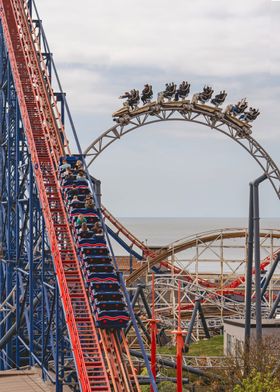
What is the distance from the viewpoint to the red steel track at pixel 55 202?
79.5 ft

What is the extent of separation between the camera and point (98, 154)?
42.0m

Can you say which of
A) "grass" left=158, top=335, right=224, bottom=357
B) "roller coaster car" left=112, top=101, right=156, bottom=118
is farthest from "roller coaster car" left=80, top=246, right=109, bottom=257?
"roller coaster car" left=112, top=101, right=156, bottom=118

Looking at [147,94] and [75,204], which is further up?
[147,94]

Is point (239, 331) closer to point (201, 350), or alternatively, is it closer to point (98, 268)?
point (201, 350)

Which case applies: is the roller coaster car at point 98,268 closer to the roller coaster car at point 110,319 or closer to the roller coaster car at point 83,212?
the roller coaster car at point 110,319

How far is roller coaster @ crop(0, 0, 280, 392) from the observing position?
25.4m

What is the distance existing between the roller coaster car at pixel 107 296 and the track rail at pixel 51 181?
1.93 feet

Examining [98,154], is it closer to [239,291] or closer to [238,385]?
[239,291]

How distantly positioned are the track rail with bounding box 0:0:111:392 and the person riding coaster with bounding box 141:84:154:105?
21.4ft

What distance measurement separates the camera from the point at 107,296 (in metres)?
25.8

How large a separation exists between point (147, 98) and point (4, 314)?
Answer: 11.5 metres

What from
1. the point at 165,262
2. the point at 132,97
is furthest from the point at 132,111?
the point at 165,262

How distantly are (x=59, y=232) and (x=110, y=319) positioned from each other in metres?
5.08

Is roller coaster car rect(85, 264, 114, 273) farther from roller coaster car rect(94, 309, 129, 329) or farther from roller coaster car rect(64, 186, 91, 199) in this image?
roller coaster car rect(64, 186, 91, 199)
